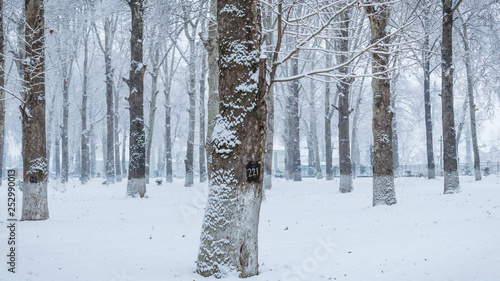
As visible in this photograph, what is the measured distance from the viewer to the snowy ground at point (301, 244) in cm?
529

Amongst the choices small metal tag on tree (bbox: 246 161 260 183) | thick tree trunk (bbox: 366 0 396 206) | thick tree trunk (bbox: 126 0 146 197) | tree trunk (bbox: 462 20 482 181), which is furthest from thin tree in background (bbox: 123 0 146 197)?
tree trunk (bbox: 462 20 482 181)

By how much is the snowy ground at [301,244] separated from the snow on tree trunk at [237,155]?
425 mm

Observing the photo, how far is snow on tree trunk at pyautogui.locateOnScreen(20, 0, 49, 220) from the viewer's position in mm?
9422

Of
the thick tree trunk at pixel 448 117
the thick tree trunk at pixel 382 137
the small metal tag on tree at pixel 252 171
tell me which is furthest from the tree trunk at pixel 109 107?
the small metal tag on tree at pixel 252 171

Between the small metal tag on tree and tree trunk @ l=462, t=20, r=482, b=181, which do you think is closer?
the small metal tag on tree

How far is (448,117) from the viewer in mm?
13828

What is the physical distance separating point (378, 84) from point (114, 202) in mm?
10254

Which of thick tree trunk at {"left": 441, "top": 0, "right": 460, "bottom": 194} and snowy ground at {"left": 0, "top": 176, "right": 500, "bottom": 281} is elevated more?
thick tree trunk at {"left": 441, "top": 0, "right": 460, "bottom": 194}

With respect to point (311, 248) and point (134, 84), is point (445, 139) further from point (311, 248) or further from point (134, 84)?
point (134, 84)

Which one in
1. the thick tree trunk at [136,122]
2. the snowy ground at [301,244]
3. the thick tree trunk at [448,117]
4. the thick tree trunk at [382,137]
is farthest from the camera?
the thick tree trunk at [136,122]

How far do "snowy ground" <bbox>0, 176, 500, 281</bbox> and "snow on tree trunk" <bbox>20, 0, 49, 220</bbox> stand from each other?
55cm

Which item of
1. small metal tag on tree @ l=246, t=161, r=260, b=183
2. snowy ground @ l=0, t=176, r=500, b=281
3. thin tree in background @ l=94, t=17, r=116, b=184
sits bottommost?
snowy ground @ l=0, t=176, r=500, b=281

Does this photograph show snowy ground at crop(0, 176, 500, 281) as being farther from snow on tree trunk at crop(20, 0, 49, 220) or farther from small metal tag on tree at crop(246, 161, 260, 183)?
small metal tag on tree at crop(246, 161, 260, 183)

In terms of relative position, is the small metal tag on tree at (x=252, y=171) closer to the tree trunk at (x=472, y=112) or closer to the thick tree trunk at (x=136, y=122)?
the thick tree trunk at (x=136, y=122)
